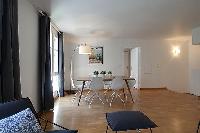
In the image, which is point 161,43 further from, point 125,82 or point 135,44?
point 125,82

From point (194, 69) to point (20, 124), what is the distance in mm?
8423

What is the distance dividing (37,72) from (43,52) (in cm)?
52

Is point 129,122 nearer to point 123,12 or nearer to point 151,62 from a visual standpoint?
point 123,12

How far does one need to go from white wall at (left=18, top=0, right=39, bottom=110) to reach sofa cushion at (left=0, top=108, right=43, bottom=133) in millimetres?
2200

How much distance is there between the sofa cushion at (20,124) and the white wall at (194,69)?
7565 millimetres

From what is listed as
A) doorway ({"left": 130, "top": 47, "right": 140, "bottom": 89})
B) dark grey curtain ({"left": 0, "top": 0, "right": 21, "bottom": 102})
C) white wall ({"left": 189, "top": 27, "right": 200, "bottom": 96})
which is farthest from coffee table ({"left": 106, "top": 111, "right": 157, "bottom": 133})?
doorway ({"left": 130, "top": 47, "right": 140, "bottom": 89})

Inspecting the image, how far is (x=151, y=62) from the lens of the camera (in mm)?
11297

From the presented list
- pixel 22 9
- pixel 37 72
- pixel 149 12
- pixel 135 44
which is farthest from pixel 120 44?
pixel 22 9

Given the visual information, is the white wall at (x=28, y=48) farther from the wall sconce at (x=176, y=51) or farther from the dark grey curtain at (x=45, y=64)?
the wall sconce at (x=176, y=51)

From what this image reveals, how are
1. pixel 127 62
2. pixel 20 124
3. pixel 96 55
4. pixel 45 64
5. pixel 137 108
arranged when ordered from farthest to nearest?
pixel 127 62, pixel 96 55, pixel 137 108, pixel 45 64, pixel 20 124

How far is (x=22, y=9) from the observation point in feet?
14.9

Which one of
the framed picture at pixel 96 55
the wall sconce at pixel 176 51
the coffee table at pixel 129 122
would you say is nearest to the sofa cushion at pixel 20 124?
the coffee table at pixel 129 122

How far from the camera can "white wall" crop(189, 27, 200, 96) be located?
28.7 feet

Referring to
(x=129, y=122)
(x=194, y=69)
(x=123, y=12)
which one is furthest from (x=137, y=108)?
(x=194, y=69)
